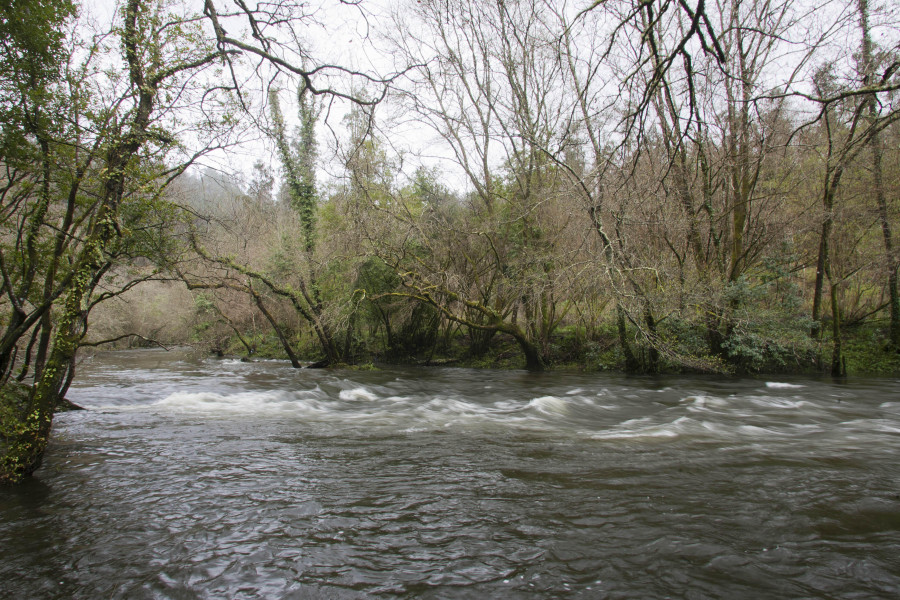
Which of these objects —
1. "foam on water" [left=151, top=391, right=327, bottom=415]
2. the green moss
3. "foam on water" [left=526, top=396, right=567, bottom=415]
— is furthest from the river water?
"foam on water" [left=151, top=391, right=327, bottom=415]

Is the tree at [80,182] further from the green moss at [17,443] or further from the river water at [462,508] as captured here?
the river water at [462,508]

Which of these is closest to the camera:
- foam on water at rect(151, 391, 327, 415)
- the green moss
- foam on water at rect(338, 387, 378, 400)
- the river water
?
the river water

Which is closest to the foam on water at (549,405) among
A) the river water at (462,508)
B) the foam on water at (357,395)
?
the river water at (462,508)

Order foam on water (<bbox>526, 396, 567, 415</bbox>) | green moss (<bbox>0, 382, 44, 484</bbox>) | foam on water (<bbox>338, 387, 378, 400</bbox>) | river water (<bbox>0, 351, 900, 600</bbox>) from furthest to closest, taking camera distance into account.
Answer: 1. foam on water (<bbox>338, 387, 378, 400</bbox>)
2. foam on water (<bbox>526, 396, 567, 415</bbox>)
3. green moss (<bbox>0, 382, 44, 484</bbox>)
4. river water (<bbox>0, 351, 900, 600</bbox>)

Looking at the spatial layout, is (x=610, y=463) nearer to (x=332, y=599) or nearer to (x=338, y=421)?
(x=332, y=599)

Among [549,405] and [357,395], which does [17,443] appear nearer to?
[357,395]

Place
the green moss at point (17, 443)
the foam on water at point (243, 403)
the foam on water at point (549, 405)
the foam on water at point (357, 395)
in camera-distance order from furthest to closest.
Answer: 1. the foam on water at point (357, 395)
2. the foam on water at point (243, 403)
3. the foam on water at point (549, 405)
4. the green moss at point (17, 443)

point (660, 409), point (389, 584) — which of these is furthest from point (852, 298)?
point (389, 584)

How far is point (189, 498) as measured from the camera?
4586 millimetres

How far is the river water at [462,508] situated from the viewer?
3.11m

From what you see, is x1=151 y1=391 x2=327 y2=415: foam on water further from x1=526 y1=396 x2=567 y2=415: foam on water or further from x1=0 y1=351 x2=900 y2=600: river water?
x1=526 y1=396 x2=567 y2=415: foam on water

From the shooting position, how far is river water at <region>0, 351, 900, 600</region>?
122 inches

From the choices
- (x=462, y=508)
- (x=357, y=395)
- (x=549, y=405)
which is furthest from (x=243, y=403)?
(x=462, y=508)

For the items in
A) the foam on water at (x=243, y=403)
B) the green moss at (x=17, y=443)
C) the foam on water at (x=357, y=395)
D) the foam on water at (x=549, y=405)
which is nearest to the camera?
the green moss at (x=17, y=443)
